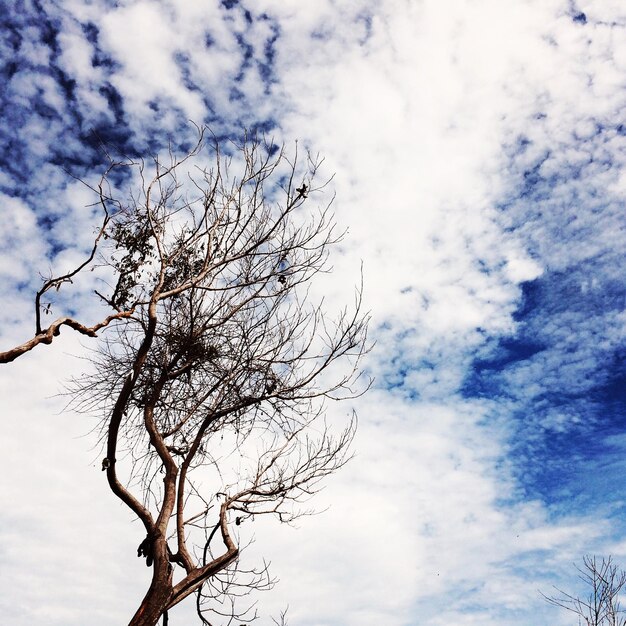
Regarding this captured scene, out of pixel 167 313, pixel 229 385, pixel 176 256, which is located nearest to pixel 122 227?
pixel 176 256

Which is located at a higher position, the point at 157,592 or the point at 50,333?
the point at 50,333

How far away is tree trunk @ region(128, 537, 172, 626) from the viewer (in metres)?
5.44

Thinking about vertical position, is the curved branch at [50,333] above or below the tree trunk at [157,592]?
above

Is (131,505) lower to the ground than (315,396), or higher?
lower

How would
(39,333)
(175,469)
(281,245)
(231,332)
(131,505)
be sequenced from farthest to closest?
(231,332)
(281,245)
(175,469)
(131,505)
(39,333)

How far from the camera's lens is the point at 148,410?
6613 mm

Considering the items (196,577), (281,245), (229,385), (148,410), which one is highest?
(281,245)

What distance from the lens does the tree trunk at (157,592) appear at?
544 centimetres

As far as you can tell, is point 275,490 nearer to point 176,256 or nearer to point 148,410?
point 148,410

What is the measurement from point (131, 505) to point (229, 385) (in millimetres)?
2051

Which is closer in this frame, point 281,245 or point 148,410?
point 148,410

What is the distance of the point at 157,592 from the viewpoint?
5.59 m

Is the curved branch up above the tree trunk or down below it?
Result: above

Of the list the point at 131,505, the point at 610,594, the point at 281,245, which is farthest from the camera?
the point at 610,594
